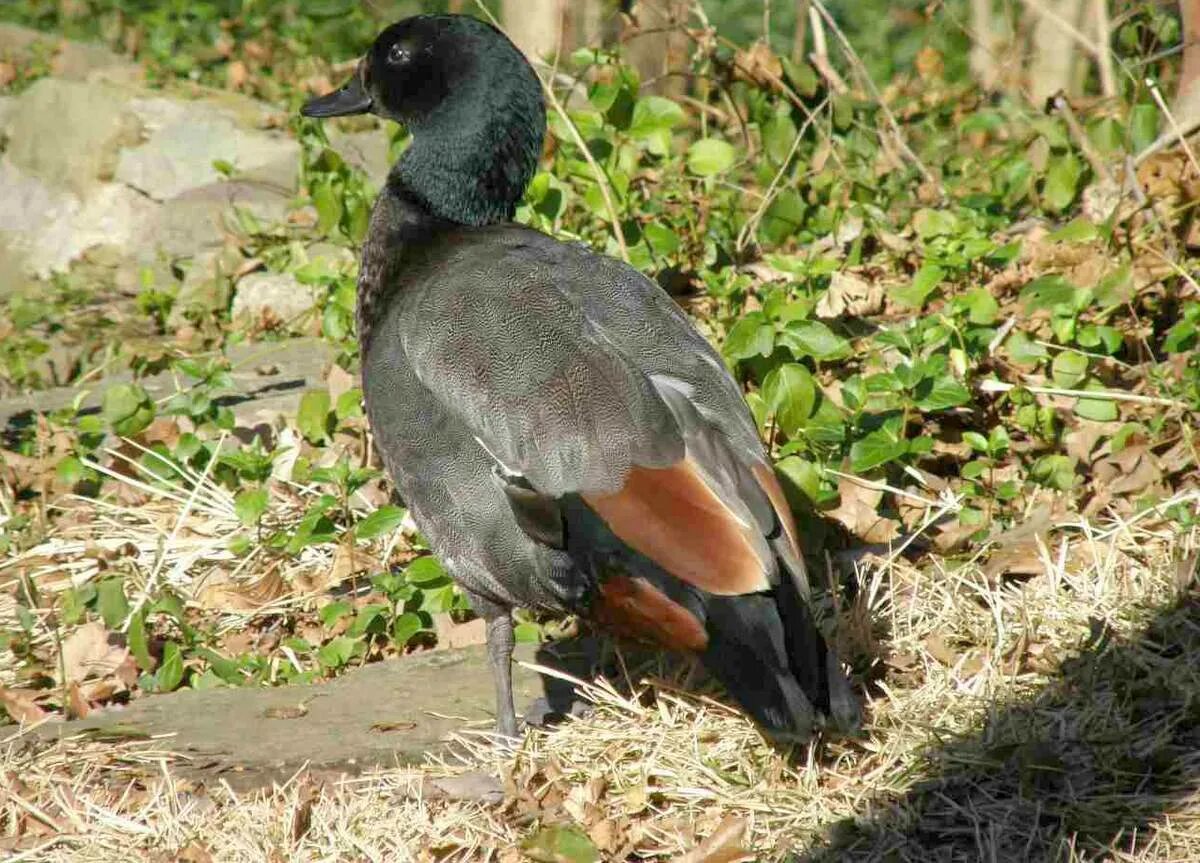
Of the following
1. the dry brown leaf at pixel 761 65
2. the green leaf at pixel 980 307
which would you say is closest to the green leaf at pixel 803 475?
the green leaf at pixel 980 307

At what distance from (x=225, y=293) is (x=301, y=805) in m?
4.19

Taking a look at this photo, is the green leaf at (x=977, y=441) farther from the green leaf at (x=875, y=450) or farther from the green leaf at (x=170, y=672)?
the green leaf at (x=170, y=672)

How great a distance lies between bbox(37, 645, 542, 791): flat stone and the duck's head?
1.38m

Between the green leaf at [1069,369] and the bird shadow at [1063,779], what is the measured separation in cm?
123

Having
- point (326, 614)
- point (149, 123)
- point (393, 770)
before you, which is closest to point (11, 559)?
point (326, 614)

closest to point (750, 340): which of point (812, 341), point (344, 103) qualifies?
point (812, 341)

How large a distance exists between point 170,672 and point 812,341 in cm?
216

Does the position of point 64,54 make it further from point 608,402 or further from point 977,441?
point 608,402

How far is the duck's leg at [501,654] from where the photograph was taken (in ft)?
13.8

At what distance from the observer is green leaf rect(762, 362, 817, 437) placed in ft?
16.2

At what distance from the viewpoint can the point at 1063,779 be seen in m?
3.67

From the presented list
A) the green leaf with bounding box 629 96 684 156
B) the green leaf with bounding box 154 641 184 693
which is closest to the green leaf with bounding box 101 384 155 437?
the green leaf with bounding box 154 641 184 693

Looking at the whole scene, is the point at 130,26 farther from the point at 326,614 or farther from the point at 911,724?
the point at 911,724

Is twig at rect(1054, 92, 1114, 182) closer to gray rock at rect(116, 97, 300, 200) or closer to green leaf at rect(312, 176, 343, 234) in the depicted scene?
green leaf at rect(312, 176, 343, 234)
